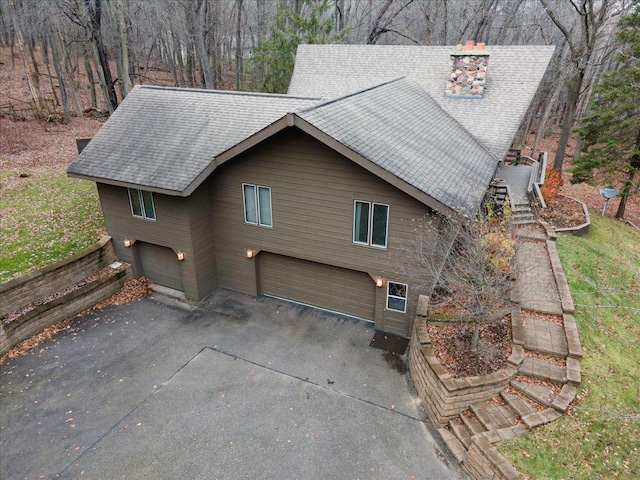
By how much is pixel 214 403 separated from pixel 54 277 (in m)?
7.65

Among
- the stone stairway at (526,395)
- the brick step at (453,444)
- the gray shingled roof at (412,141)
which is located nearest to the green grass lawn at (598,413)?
the stone stairway at (526,395)

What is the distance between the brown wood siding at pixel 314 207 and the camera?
11.4m

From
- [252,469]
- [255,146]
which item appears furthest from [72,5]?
[252,469]

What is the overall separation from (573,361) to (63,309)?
50.3 feet

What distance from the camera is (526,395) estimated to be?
30.0ft

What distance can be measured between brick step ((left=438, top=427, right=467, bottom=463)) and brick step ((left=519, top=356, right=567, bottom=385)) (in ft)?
7.60

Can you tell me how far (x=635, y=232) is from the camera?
19.7 meters

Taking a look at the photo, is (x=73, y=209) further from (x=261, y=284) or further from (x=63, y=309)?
(x=261, y=284)

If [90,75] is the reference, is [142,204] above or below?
below

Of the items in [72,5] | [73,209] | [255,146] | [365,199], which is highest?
[72,5]

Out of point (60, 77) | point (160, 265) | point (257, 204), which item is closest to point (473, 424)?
point (257, 204)

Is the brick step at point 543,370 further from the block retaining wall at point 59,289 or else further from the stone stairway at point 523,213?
the block retaining wall at point 59,289

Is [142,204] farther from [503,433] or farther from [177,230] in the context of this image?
[503,433]

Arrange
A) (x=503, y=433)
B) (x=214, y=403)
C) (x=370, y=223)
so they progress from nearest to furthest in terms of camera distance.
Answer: (x=503, y=433) → (x=214, y=403) → (x=370, y=223)
